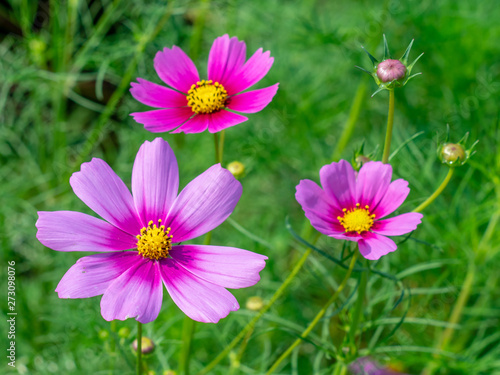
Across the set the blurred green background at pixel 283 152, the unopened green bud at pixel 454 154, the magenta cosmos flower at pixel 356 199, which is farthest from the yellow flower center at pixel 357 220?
the blurred green background at pixel 283 152

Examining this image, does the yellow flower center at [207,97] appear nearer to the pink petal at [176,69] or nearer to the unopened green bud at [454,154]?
the pink petal at [176,69]

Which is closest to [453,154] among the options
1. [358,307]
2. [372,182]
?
[372,182]

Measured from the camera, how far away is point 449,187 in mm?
1462

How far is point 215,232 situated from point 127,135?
0.41m

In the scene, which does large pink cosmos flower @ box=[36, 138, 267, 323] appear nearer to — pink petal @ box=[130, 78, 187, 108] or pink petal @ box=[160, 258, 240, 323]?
pink petal @ box=[160, 258, 240, 323]

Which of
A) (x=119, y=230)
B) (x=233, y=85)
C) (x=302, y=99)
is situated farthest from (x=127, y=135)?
(x=119, y=230)

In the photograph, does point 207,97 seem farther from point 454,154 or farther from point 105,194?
point 454,154

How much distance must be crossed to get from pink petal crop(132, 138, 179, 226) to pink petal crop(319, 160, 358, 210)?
7.9 inches

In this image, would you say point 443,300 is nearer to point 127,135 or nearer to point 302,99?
point 302,99

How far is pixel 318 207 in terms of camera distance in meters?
0.72

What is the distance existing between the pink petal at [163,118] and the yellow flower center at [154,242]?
13cm

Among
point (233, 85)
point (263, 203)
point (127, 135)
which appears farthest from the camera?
point (263, 203)

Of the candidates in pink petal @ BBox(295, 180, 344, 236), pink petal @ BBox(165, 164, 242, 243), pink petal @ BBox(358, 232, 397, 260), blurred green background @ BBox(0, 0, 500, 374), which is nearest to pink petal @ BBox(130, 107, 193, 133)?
pink petal @ BBox(165, 164, 242, 243)

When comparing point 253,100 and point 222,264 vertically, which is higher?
point 253,100
